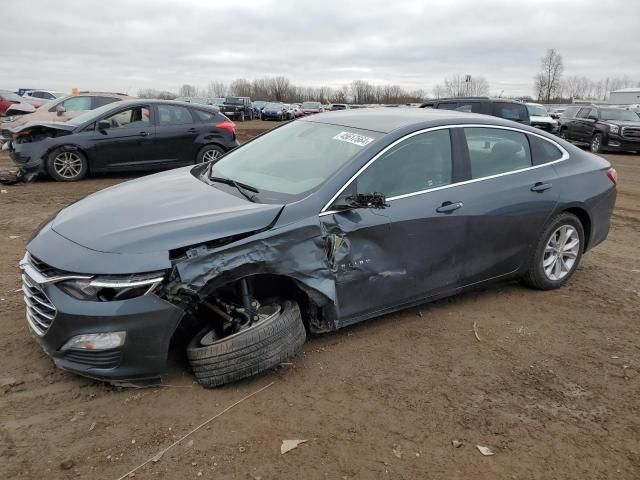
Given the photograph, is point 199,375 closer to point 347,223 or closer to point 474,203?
point 347,223

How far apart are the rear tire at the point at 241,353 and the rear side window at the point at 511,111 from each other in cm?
1246

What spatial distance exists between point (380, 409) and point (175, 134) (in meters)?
8.59

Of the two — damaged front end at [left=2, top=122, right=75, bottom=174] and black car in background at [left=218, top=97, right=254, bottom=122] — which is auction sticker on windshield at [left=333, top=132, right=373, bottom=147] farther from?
black car in background at [left=218, top=97, right=254, bottom=122]

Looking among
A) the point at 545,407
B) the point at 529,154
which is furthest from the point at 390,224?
the point at 529,154

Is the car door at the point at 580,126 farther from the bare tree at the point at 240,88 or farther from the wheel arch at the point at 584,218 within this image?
the bare tree at the point at 240,88

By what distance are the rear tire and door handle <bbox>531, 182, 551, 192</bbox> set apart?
2.50m

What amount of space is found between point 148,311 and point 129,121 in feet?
26.5

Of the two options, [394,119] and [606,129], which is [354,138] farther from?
[606,129]

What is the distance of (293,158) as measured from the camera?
411cm

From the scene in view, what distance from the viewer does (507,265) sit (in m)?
4.47

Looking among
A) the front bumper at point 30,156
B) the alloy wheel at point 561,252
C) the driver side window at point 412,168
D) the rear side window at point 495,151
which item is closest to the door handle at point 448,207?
the driver side window at point 412,168

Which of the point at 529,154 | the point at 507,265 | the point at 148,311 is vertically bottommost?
the point at 507,265

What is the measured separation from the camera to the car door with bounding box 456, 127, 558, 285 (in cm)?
416

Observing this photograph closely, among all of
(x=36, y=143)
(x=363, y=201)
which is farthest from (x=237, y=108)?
(x=363, y=201)
